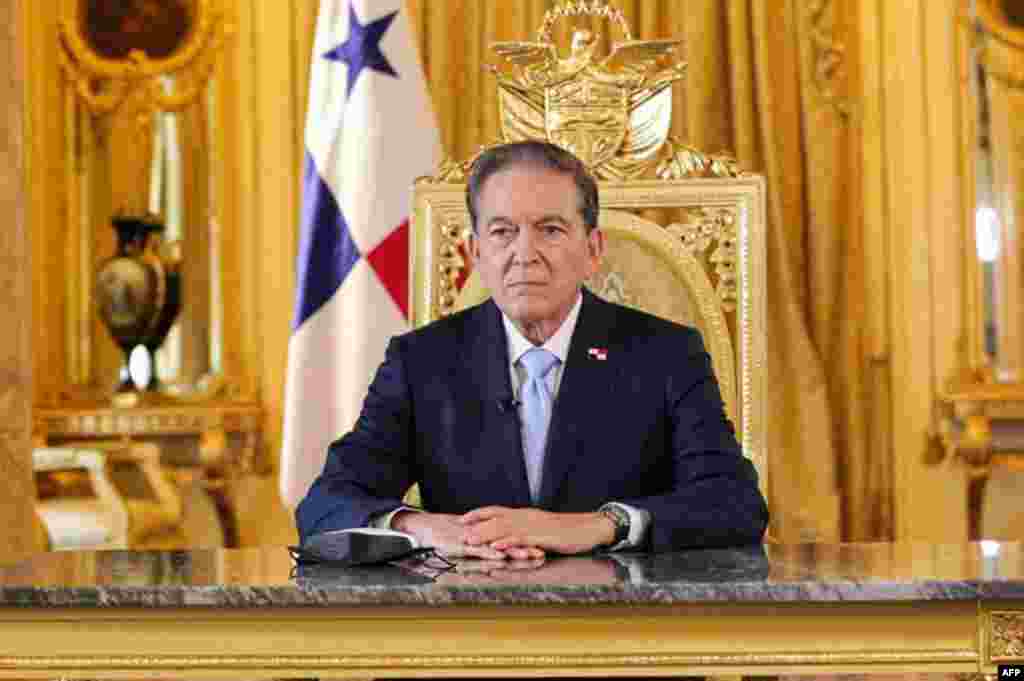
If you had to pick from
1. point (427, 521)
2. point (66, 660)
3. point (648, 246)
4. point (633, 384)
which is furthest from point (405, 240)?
point (66, 660)

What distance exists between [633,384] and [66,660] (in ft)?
3.77

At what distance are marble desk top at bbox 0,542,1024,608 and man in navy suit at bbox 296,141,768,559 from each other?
409 mm

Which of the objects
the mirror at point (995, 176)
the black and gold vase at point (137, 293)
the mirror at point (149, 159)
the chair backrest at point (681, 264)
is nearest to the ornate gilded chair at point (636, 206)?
the chair backrest at point (681, 264)

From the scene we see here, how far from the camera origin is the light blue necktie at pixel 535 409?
2883 mm

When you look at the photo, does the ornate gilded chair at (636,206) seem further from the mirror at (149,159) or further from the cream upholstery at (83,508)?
the mirror at (149,159)

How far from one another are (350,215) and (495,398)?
2420mm

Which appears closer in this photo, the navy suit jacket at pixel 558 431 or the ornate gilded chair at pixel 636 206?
the navy suit jacket at pixel 558 431

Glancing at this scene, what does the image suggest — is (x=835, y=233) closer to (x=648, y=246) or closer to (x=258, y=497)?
(x=258, y=497)

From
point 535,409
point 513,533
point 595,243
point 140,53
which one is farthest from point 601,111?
point 140,53

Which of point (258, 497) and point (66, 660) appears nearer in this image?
point (66, 660)

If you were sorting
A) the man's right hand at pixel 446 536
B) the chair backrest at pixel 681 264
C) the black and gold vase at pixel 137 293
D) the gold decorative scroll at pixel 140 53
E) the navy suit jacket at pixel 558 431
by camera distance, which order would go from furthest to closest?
the gold decorative scroll at pixel 140 53, the black and gold vase at pixel 137 293, the chair backrest at pixel 681 264, the navy suit jacket at pixel 558 431, the man's right hand at pixel 446 536

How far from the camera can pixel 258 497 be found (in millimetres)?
6992

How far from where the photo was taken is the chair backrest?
3.47m

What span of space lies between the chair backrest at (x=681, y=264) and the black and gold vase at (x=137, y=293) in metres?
3.58
